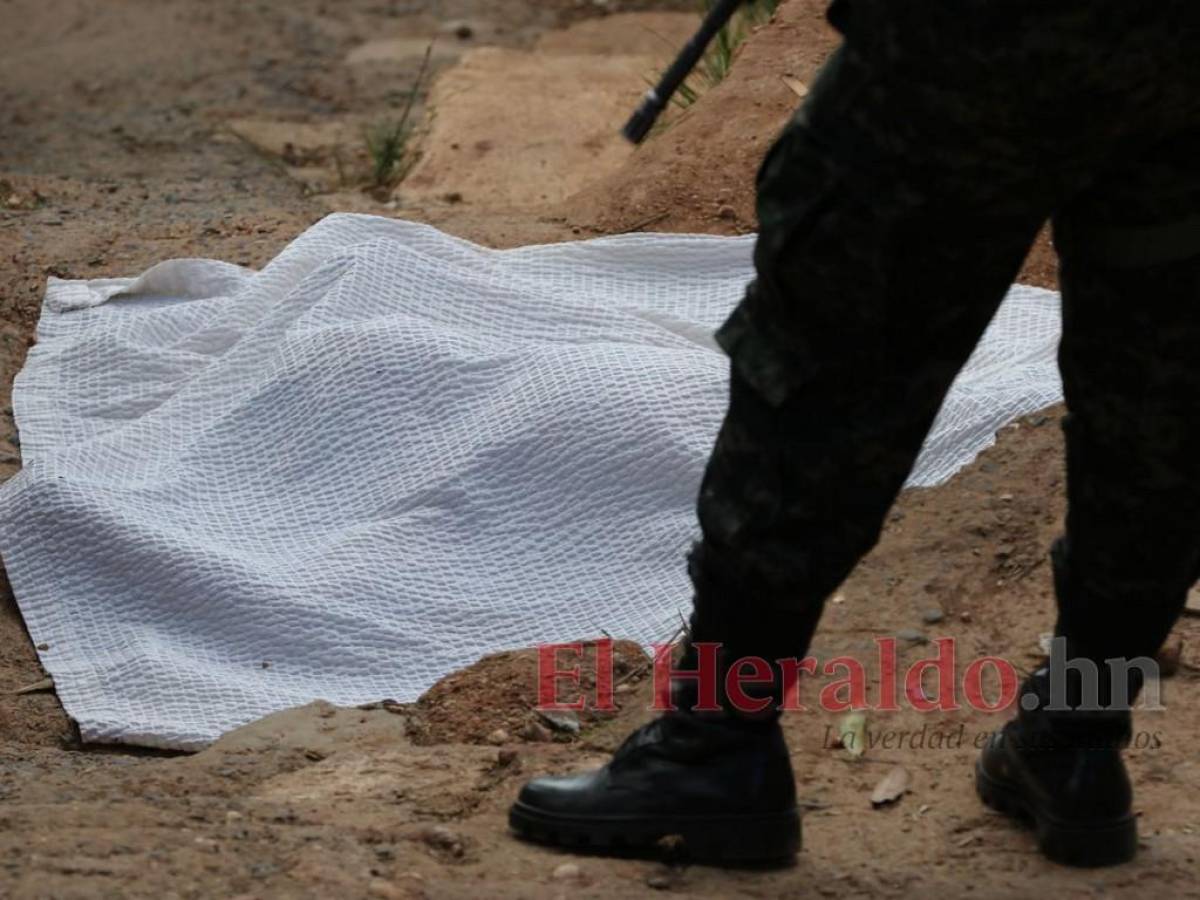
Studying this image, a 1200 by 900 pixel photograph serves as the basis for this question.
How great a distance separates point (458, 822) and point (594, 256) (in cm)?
180

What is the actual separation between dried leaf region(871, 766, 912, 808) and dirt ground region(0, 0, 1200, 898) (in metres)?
0.02

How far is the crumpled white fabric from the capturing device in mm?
2740

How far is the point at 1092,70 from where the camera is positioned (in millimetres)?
1516

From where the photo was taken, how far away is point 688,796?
1868mm

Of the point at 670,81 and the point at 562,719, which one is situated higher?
the point at 670,81

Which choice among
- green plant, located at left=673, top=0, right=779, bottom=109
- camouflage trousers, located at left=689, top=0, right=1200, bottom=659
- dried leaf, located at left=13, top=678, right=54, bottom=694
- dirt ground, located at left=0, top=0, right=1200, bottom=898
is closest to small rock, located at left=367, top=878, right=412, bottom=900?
dirt ground, located at left=0, top=0, right=1200, bottom=898

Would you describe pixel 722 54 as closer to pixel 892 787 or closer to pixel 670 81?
pixel 892 787

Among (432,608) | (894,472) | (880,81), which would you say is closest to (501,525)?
(432,608)

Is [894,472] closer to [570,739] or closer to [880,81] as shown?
[880,81]

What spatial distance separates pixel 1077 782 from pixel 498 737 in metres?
0.83

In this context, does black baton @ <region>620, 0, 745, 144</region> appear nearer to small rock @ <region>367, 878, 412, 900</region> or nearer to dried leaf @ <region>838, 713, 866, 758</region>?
small rock @ <region>367, 878, 412, 900</region>

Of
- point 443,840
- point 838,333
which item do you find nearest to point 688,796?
point 443,840

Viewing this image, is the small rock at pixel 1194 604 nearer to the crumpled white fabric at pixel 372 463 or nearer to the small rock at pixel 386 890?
the crumpled white fabric at pixel 372 463

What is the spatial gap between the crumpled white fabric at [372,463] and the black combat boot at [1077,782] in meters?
0.82
